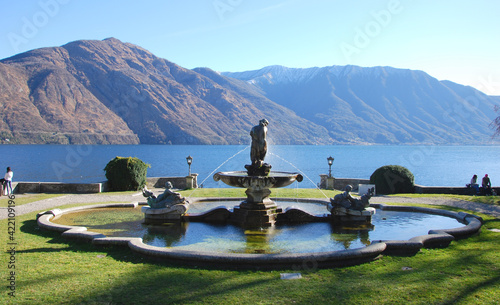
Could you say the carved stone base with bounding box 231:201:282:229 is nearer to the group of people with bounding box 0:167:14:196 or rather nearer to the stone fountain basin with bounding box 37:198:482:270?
the stone fountain basin with bounding box 37:198:482:270

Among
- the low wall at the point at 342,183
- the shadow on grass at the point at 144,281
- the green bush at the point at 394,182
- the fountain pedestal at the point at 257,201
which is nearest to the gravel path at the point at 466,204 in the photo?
the green bush at the point at 394,182

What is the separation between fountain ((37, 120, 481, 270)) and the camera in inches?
293

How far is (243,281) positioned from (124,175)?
1958cm

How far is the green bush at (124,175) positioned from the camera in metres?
24.5

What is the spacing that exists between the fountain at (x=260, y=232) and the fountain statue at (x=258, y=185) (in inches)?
1.2

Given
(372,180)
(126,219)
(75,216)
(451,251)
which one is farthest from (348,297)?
(372,180)

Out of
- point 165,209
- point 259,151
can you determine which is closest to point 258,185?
point 259,151

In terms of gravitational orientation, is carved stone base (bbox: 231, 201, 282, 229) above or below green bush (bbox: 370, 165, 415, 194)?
below

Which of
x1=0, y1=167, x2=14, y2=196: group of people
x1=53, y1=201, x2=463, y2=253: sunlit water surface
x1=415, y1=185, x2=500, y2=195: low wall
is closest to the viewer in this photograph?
x1=53, y1=201, x2=463, y2=253: sunlit water surface

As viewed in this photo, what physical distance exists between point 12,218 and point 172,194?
529cm

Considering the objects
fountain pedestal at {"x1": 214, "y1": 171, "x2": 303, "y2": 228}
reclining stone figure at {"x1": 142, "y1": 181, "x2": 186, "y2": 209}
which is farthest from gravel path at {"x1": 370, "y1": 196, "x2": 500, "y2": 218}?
reclining stone figure at {"x1": 142, "y1": 181, "x2": 186, "y2": 209}

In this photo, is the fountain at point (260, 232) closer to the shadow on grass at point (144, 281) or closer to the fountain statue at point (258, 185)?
the fountain statue at point (258, 185)

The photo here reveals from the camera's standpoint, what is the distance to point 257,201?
39.9 ft

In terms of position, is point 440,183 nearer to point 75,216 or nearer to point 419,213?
point 419,213
